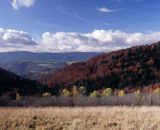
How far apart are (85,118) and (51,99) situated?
44.8 metres

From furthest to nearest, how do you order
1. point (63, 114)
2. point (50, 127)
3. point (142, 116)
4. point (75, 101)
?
point (75, 101)
point (63, 114)
point (142, 116)
point (50, 127)

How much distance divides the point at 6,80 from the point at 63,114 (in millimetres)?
168165

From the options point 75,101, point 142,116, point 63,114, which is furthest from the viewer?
point 75,101

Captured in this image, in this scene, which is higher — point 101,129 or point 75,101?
point 101,129

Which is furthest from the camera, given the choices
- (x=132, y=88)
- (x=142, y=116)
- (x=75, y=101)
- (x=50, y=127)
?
(x=132, y=88)

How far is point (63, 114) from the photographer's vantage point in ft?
89.7

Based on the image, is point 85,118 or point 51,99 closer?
point 85,118

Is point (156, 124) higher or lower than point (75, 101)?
higher

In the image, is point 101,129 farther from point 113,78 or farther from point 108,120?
point 113,78

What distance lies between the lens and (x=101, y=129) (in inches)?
856

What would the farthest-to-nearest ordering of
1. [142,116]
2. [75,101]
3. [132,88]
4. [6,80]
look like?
[6,80], [132,88], [75,101], [142,116]

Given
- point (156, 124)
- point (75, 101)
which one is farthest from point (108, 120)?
point (75, 101)

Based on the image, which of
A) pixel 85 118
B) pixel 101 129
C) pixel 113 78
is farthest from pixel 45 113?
pixel 113 78

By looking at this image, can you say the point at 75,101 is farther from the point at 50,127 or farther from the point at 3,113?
the point at 50,127
